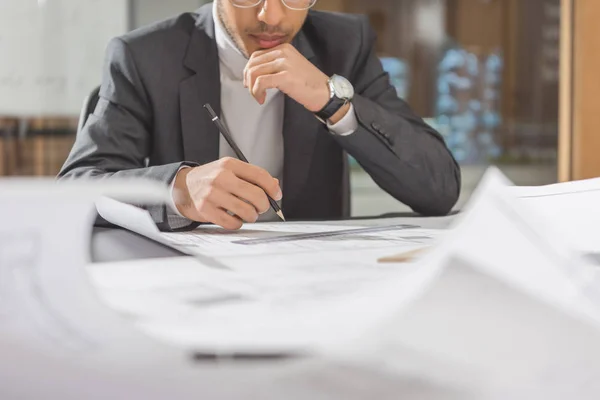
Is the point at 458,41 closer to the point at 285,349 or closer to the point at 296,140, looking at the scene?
the point at 296,140

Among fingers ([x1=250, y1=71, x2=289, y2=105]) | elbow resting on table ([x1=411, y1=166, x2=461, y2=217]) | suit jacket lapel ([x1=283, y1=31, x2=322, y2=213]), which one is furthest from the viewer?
suit jacket lapel ([x1=283, y1=31, x2=322, y2=213])

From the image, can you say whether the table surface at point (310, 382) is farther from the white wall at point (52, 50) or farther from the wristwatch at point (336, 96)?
the white wall at point (52, 50)

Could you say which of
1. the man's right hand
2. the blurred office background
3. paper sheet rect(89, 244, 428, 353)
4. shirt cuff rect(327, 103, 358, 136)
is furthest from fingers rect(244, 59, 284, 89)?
the blurred office background

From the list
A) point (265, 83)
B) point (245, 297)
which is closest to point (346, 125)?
point (265, 83)

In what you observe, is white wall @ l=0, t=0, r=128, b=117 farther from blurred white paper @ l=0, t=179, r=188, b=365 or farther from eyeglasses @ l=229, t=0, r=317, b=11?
blurred white paper @ l=0, t=179, r=188, b=365

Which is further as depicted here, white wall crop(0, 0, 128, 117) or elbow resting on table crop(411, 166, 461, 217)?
white wall crop(0, 0, 128, 117)

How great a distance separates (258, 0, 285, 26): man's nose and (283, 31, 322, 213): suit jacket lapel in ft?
0.49

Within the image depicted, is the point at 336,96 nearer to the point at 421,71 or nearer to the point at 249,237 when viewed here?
the point at 249,237

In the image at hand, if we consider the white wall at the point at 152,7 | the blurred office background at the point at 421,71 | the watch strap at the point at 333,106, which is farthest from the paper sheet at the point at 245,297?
the white wall at the point at 152,7

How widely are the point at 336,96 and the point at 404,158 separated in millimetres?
152

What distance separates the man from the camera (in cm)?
100

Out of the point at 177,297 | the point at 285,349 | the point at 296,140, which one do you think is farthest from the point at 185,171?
the point at 285,349

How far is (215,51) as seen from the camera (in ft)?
3.82

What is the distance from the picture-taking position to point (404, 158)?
41.1 inches
